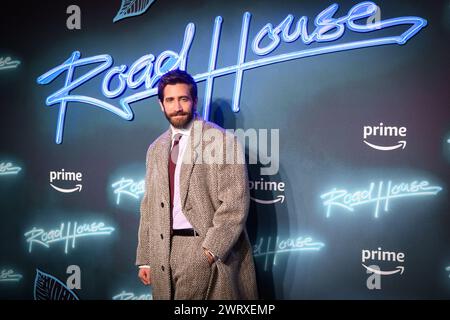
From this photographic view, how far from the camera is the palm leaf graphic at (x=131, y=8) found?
10.9 feet

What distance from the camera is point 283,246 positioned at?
3.19 meters

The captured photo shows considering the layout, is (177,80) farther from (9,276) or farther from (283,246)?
(9,276)

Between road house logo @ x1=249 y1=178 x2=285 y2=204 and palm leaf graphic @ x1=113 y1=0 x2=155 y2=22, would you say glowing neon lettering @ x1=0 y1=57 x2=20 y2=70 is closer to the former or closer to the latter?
palm leaf graphic @ x1=113 y1=0 x2=155 y2=22

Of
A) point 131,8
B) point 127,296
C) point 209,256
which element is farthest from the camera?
point 127,296

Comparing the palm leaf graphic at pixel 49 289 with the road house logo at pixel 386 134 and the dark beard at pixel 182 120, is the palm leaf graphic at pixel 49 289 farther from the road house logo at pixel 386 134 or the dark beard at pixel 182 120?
A: the road house logo at pixel 386 134

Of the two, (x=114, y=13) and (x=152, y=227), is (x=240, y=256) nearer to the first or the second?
(x=152, y=227)

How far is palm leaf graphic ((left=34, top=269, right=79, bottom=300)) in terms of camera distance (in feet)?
11.5

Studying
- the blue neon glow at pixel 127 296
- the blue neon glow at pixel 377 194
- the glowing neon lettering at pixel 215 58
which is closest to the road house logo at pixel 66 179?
the glowing neon lettering at pixel 215 58

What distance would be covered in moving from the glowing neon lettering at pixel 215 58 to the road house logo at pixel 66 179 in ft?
0.78

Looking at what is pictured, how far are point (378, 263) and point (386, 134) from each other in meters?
0.84

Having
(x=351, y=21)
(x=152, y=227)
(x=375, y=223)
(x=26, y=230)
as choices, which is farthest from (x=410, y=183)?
(x=26, y=230)

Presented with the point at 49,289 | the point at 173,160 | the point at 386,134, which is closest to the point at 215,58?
the point at 173,160

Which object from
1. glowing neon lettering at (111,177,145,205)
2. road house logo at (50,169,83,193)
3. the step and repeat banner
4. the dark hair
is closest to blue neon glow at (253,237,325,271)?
the step and repeat banner

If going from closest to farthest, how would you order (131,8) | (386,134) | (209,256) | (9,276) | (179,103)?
(209,256), (179,103), (386,134), (131,8), (9,276)
